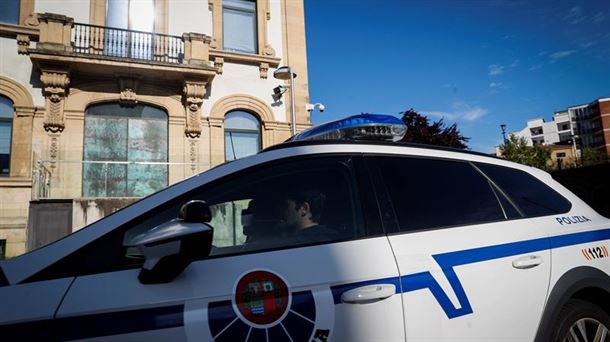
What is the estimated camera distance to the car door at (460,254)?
1.76 metres

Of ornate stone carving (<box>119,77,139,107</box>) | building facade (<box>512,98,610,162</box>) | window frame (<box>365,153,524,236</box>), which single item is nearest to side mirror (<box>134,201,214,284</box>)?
window frame (<box>365,153,524,236</box>)

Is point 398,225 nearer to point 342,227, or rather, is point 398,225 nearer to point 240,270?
point 342,227

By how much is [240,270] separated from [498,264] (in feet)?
4.29

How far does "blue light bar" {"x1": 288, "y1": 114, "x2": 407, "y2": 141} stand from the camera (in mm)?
2939

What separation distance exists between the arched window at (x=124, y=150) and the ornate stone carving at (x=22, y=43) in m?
2.25

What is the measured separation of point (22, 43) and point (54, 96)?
1778mm

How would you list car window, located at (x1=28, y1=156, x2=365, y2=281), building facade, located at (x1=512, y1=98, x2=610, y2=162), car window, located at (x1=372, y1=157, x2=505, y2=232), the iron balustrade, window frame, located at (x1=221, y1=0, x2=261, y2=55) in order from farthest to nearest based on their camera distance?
building facade, located at (x1=512, y1=98, x2=610, y2=162) < window frame, located at (x1=221, y1=0, x2=261, y2=55) < the iron balustrade < car window, located at (x1=372, y1=157, x2=505, y2=232) < car window, located at (x1=28, y1=156, x2=365, y2=281)

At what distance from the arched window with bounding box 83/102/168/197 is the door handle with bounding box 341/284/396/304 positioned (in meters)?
10.6

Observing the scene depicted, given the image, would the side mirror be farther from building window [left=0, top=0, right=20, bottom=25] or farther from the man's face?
building window [left=0, top=0, right=20, bottom=25]

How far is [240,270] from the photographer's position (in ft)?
5.12

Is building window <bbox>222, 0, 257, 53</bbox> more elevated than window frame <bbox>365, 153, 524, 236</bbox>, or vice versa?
building window <bbox>222, 0, 257, 53</bbox>

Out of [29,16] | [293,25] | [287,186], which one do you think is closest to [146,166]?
[29,16]

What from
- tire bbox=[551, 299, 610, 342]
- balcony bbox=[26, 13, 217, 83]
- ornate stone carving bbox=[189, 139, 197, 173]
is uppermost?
balcony bbox=[26, 13, 217, 83]

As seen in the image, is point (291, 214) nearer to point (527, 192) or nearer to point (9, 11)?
point (527, 192)
